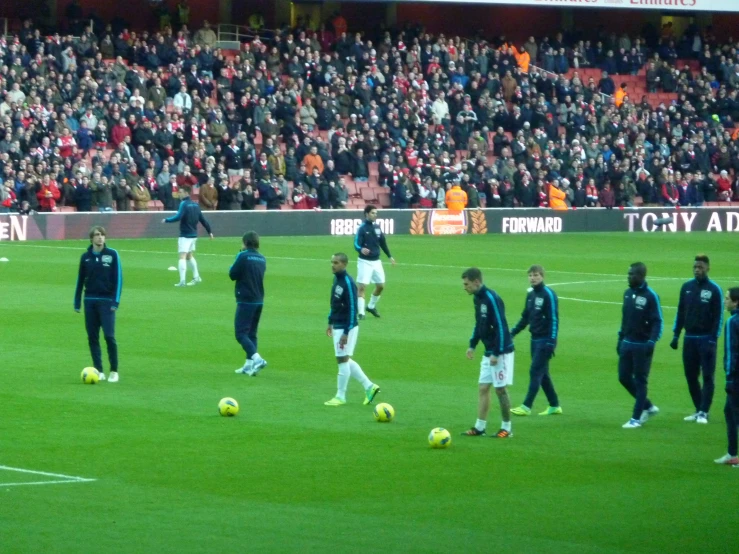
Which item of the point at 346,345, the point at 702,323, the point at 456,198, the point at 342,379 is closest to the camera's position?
the point at 702,323

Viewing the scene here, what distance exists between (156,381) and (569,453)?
6085 millimetres

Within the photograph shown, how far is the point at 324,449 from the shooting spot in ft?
42.8

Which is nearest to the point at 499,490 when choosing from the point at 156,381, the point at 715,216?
the point at 156,381

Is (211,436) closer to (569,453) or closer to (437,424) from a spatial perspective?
(437,424)

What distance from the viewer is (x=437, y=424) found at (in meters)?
14.6

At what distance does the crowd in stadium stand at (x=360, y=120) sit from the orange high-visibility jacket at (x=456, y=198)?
656mm

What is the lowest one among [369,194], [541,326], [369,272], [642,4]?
[369,272]

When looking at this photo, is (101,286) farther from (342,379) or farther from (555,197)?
(555,197)

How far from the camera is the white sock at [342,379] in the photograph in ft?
50.9

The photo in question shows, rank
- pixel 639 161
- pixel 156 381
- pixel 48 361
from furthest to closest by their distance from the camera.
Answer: pixel 639 161
pixel 48 361
pixel 156 381

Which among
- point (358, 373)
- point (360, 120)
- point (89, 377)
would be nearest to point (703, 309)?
point (358, 373)

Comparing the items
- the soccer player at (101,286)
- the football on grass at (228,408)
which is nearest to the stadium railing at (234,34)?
the soccer player at (101,286)

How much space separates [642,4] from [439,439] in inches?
1709

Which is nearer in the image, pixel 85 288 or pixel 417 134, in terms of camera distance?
pixel 85 288
